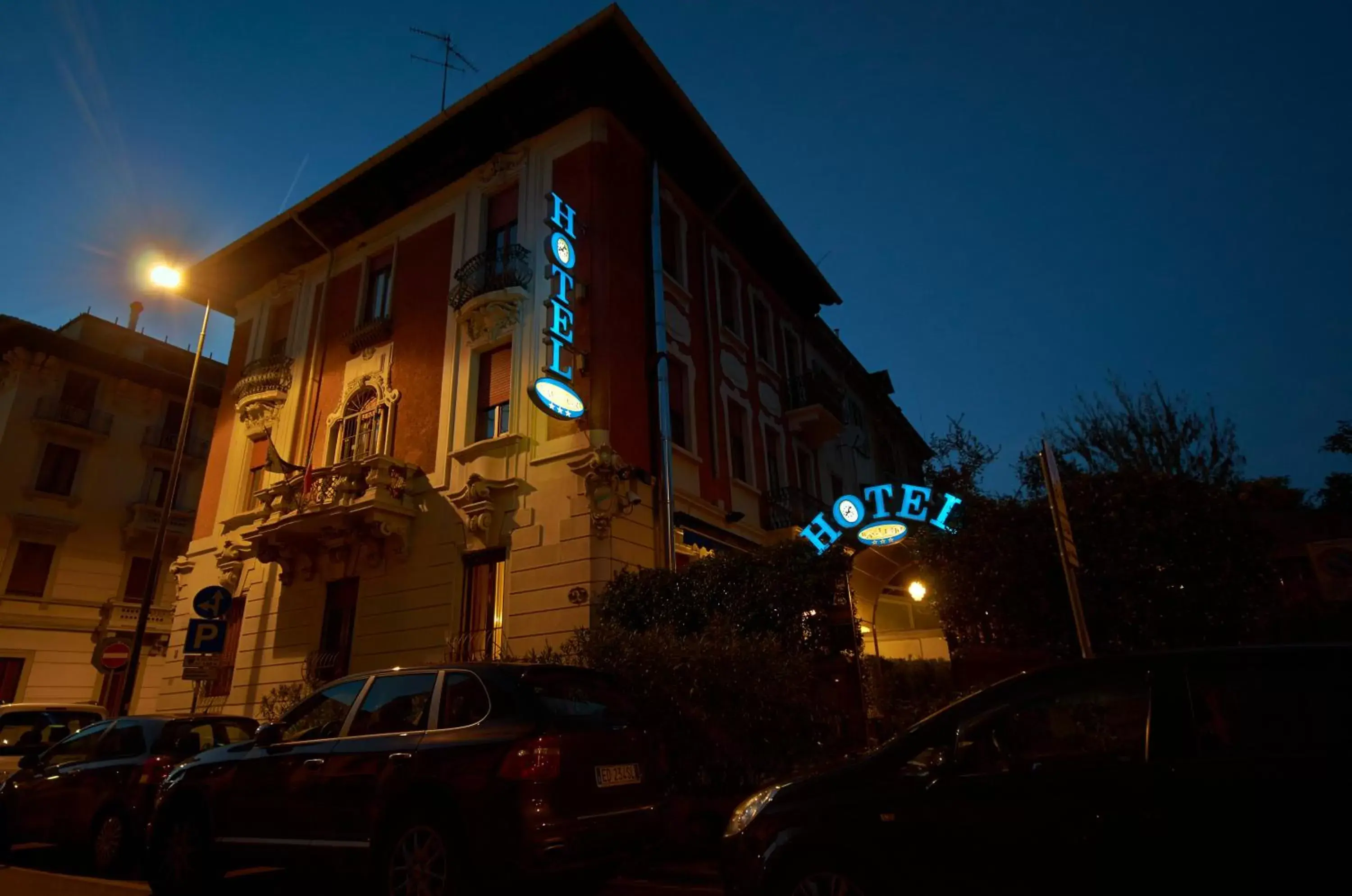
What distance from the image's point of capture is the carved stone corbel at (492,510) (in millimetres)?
13664

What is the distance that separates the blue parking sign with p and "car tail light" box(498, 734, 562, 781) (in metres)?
10.5

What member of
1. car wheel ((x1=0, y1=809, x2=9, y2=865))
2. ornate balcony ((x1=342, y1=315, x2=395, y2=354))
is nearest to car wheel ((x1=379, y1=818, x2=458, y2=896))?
car wheel ((x1=0, y1=809, x2=9, y2=865))

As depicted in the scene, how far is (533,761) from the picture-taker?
15.2ft

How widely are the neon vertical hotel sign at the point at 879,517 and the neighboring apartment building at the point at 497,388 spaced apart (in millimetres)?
2716

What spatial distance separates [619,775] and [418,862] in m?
1.38

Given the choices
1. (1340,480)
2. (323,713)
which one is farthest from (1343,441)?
(323,713)

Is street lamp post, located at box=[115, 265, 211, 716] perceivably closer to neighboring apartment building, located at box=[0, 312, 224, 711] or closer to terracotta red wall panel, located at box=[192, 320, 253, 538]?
terracotta red wall panel, located at box=[192, 320, 253, 538]

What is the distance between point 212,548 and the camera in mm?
Result: 18922

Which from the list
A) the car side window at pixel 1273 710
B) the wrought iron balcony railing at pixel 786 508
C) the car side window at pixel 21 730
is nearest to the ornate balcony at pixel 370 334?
the car side window at pixel 21 730

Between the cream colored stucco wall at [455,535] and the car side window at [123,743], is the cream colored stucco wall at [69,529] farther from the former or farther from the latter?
the car side window at [123,743]

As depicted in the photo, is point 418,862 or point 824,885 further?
point 418,862

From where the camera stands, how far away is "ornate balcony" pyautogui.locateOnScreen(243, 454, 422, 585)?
14.7m

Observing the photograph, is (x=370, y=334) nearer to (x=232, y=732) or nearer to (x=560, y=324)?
(x=560, y=324)

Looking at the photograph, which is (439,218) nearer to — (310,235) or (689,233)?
(310,235)
